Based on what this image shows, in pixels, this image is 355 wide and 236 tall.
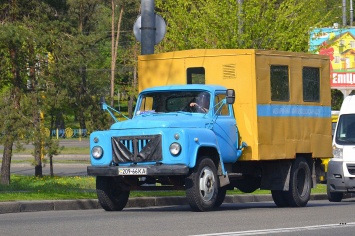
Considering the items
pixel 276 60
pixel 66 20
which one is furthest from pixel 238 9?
pixel 276 60

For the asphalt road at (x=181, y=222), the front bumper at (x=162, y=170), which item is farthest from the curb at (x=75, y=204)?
the front bumper at (x=162, y=170)

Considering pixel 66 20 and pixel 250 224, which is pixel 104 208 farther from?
pixel 66 20

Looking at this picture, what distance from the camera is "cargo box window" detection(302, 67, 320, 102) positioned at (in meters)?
20.2

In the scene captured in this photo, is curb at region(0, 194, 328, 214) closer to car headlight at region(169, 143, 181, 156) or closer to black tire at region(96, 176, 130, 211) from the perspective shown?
black tire at region(96, 176, 130, 211)

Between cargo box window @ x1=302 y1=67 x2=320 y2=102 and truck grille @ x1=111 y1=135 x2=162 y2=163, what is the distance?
4.48m

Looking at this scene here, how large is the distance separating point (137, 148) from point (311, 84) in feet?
16.3

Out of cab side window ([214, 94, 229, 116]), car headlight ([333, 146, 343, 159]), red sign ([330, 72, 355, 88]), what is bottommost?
car headlight ([333, 146, 343, 159])

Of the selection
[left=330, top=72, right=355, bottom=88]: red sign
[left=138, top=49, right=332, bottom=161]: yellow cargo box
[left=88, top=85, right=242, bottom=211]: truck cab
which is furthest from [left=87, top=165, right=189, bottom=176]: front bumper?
[left=330, top=72, right=355, bottom=88]: red sign

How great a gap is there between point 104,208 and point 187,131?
7.56ft

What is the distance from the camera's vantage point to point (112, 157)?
17359mm

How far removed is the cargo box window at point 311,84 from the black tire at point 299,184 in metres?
1.28

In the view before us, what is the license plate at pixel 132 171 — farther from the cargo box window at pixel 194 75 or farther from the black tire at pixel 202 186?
the cargo box window at pixel 194 75

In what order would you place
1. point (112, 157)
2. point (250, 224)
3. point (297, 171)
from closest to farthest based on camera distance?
point (250, 224) → point (112, 157) → point (297, 171)

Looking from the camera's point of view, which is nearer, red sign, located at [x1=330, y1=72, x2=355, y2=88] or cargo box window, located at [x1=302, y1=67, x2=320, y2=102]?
cargo box window, located at [x1=302, y1=67, x2=320, y2=102]
